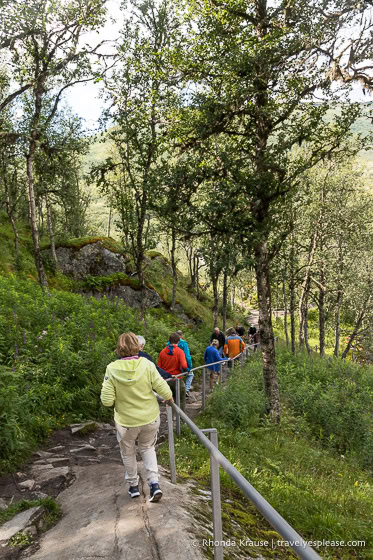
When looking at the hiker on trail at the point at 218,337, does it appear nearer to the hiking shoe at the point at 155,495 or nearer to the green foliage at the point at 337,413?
the green foliage at the point at 337,413

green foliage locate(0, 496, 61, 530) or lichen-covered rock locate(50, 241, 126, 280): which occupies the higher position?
lichen-covered rock locate(50, 241, 126, 280)

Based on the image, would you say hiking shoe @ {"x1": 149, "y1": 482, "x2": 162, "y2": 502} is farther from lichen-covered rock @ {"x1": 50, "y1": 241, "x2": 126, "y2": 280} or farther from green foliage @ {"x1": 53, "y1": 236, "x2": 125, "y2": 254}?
green foliage @ {"x1": 53, "y1": 236, "x2": 125, "y2": 254}

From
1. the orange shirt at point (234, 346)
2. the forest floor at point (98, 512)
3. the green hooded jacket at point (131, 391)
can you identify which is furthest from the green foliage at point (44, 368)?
the orange shirt at point (234, 346)

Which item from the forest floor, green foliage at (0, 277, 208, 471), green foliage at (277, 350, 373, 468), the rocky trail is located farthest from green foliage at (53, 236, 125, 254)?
the rocky trail

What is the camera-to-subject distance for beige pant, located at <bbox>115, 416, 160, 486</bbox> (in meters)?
4.75

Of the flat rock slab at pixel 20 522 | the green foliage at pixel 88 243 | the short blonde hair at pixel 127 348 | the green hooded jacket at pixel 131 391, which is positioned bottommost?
the flat rock slab at pixel 20 522

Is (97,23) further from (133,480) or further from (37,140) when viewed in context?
(133,480)

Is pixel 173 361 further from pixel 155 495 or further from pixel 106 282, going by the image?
pixel 106 282

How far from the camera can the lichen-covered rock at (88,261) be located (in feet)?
88.8

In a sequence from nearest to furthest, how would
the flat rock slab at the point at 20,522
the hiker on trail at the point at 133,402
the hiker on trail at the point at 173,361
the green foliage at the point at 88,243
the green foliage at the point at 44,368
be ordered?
the flat rock slab at the point at 20,522
the hiker on trail at the point at 133,402
the green foliage at the point at 44,368
the hiker on trail at the point at 173,361
the green foliage at the point at 88,243

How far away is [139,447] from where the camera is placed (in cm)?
494

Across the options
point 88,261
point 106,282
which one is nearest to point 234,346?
point 106,282

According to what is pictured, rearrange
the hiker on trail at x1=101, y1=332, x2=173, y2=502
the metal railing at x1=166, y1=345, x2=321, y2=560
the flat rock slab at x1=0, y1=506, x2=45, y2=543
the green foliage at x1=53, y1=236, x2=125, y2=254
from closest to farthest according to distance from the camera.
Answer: the metal railing at x1=166, y1=345, x2=321, y2=560
the flat rock slab at x1=0, y1=506, x2=45, y2=543
the hiker on trail at x1=101, y1=332, x2=173, y2=502
the green foliage at x1=53, y1=236, x2=125, y2=254

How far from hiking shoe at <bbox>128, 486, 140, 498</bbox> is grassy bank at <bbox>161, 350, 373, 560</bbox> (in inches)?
45.0
